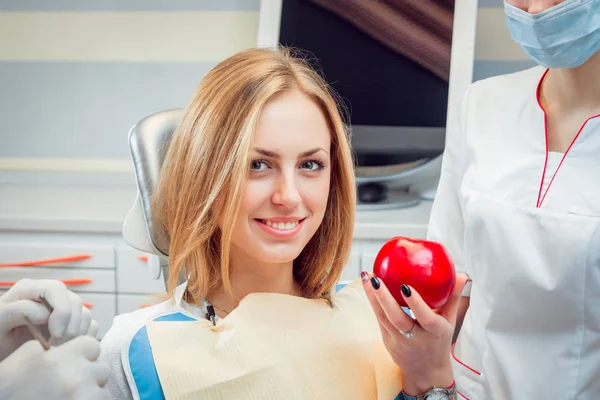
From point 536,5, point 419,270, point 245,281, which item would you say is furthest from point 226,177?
point 536,5

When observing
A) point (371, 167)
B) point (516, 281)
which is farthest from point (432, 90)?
point (516, 281)

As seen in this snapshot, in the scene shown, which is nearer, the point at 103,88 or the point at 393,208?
the point at 393,208

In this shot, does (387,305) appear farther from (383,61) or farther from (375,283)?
(383,61)

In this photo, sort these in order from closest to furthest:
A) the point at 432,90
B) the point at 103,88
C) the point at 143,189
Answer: the point at 143,189 < the point at 432,90 < the point at 103,88

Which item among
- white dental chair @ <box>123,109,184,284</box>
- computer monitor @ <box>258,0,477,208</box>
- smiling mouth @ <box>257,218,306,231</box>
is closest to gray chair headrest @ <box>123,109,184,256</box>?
white dental chair @ <box>123,109,184,284</box>

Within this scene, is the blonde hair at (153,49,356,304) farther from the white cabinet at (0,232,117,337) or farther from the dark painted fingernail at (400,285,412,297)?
the white cabinet at (0,232,117,337)

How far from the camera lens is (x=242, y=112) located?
3.25 ft

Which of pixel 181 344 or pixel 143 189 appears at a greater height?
pixel 143 189

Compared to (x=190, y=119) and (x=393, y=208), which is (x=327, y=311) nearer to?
(x=190, y=119)

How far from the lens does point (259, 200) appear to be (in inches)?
37.9

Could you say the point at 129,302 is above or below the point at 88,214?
below

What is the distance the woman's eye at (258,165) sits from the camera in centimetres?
98

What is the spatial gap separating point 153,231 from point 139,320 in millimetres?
211

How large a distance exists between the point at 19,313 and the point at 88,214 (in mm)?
1631
